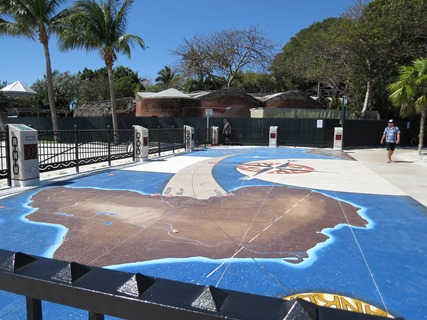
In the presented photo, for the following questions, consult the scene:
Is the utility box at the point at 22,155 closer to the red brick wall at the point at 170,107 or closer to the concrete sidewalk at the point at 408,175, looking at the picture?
the concrete sidewalk at the point at 408,175

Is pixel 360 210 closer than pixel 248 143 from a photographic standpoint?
Yes

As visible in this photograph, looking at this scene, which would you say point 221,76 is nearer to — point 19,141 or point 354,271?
point 19,141

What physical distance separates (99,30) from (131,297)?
22980mm

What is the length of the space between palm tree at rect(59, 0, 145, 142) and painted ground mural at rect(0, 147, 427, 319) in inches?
588

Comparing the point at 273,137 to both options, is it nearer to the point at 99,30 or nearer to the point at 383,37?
the point at 383,37

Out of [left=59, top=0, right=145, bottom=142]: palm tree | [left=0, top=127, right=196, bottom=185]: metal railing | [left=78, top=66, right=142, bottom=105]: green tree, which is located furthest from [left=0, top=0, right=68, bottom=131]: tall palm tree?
[left=78, top=66, right=142, bottom=105]: green tree

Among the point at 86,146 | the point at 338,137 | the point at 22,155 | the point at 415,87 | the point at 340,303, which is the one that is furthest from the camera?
the point at 338,137

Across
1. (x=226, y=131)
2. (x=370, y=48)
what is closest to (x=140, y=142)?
(x=226, y=131)

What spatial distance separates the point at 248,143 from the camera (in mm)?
24047

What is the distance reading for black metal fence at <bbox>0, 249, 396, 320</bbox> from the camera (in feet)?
3.22

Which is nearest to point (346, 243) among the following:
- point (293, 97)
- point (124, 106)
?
point (293, 97)

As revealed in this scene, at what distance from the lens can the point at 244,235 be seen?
5.20 m

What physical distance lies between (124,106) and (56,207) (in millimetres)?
32065

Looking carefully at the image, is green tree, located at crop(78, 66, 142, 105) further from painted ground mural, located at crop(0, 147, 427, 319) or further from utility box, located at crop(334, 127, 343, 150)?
painted ground mural, located at crop(0, 147, 427, 319)
